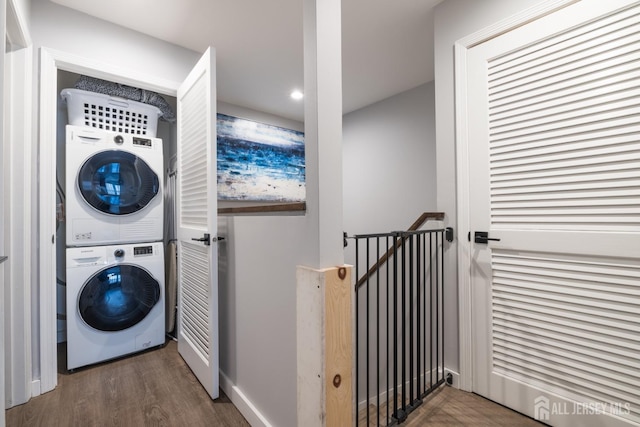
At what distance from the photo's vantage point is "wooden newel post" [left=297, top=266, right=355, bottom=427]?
3.15 ft

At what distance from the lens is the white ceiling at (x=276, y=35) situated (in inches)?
73.0

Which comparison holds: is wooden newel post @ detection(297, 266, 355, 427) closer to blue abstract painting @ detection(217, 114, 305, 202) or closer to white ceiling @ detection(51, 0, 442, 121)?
white ceiling @ detection(51, 0, 442, 121)

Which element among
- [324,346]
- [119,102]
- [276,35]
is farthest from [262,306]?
[119,102]

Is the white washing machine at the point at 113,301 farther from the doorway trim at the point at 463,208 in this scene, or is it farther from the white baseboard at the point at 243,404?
the doorway trim at the point at 463,208

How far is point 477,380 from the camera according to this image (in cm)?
165

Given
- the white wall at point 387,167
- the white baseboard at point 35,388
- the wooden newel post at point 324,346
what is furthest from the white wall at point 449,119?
the white baseboard at point 35,388

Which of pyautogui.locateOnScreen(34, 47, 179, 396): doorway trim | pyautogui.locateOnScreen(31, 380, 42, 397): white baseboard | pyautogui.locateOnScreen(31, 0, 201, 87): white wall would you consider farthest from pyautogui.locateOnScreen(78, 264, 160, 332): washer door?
pyautogui.locateOnScreen(31, 0, 201, 87): white wall

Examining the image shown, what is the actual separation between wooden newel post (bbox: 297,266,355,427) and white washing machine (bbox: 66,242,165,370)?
179 centimetres

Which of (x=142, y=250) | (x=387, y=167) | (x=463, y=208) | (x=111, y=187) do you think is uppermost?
(x=387, y=167)

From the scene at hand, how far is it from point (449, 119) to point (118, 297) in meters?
2.69

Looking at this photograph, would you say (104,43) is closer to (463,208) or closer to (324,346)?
(324,346)

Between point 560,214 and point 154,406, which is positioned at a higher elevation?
point 560,214

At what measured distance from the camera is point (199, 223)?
1.89 meters

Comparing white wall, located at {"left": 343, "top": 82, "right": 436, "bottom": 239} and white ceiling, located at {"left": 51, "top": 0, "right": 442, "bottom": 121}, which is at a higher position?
white ceiling, located at {"left": 51, "top": 0, "right": 442, "bottom": 121}
